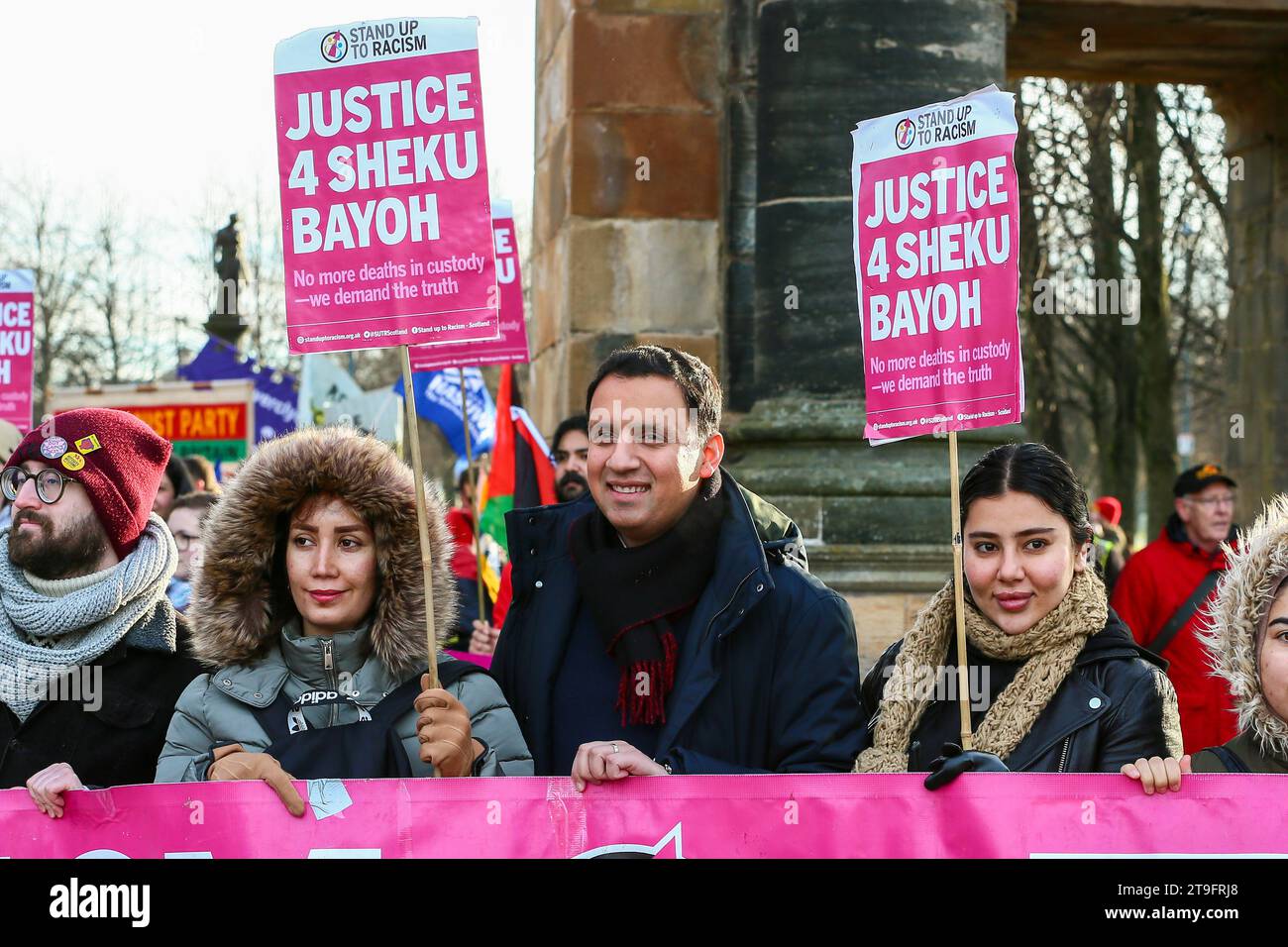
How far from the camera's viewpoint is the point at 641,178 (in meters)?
8.35

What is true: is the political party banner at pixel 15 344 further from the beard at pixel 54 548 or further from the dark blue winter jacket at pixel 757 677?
the dark blue winter jacket at pixel 757 677

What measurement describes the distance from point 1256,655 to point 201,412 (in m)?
10.7

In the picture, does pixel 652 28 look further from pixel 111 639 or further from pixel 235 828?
pixel 235 828

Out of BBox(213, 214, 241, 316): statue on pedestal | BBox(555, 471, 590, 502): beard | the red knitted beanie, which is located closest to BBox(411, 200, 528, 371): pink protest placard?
BBox(555, 471, 590, 502): beard

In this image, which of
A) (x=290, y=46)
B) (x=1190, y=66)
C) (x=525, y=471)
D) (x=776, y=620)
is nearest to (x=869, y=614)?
→ (x=525, y=471)

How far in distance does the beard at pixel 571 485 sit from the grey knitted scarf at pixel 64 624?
3.23 m

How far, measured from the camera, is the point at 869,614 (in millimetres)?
7184

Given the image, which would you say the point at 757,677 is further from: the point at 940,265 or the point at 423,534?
the point at 940,265

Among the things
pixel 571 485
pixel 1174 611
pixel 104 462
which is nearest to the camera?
pixel 104 462

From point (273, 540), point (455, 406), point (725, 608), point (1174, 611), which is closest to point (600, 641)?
point (725, 608)

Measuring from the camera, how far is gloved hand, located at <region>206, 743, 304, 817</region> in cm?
320

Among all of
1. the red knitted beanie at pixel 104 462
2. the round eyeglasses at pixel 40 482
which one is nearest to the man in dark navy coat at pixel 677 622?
the red knitted beanie at pixel 104 462

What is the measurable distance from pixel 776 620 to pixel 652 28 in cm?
546

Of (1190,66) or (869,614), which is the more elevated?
(1190,66)
